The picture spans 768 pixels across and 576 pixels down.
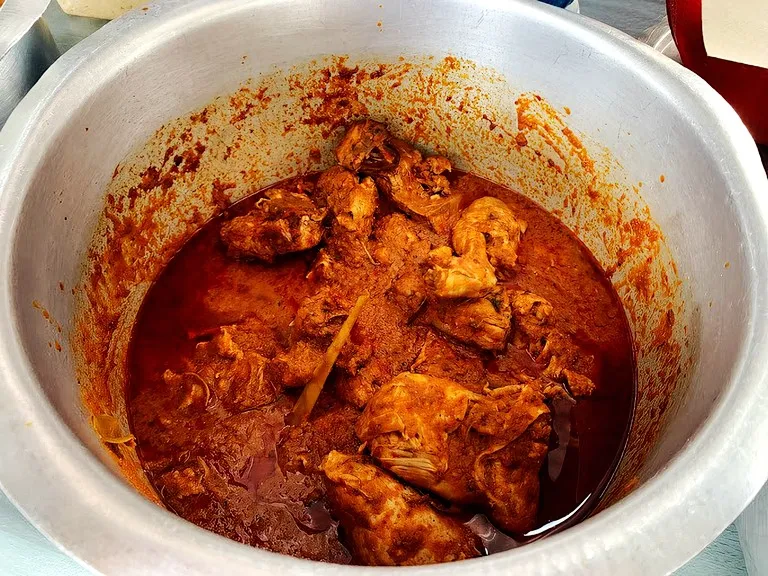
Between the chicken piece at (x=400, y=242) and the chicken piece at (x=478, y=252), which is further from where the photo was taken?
the chicken piece at (x=400, y=242)

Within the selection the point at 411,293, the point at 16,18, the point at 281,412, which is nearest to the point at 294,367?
the point at 281,412

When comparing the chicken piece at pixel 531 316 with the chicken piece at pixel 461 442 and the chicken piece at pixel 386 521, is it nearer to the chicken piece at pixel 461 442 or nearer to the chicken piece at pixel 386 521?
the chicken piece at pixel 461 442

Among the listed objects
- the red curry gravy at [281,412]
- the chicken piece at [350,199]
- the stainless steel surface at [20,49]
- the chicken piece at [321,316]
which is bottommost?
the red curry gravy at [281,412]

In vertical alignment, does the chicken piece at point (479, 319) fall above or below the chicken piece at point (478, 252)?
below

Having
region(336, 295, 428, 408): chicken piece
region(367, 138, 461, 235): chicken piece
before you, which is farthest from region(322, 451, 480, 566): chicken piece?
region(367, 138, 461, 235): chicken piece

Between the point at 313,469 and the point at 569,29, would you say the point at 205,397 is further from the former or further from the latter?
the point at 569,29

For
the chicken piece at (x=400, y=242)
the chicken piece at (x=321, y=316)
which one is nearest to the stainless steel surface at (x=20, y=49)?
the chicken piece at (x=321, y=316)

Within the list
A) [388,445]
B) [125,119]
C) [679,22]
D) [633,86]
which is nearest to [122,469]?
[388,445]
